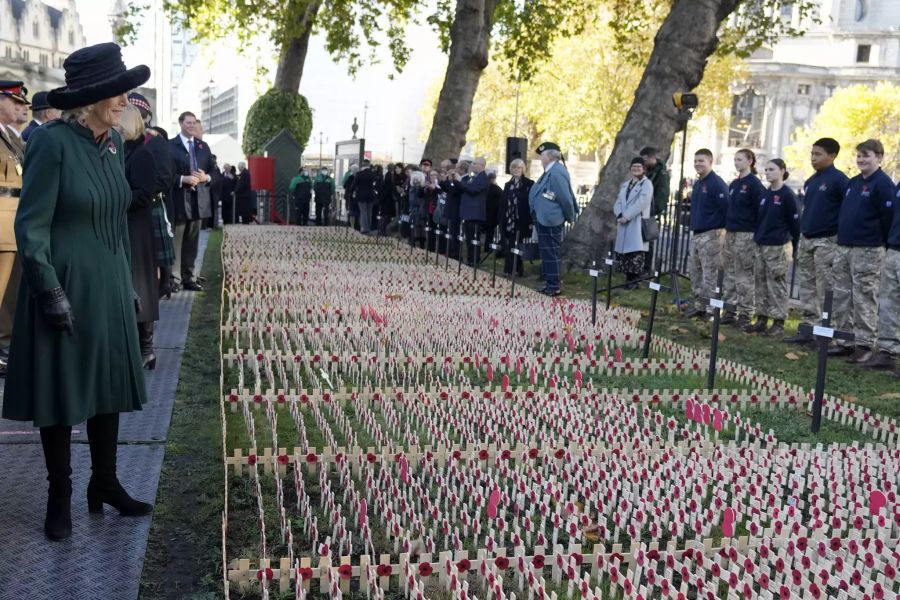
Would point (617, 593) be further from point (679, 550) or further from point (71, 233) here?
point (71, 233)

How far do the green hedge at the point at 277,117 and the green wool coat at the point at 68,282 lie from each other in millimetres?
29570

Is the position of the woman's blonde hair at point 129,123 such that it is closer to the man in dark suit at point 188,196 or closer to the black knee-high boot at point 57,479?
the black knee-high boot at point 57,479

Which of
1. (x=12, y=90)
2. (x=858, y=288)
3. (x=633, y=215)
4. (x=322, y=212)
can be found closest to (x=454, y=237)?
(x=633, y=215)

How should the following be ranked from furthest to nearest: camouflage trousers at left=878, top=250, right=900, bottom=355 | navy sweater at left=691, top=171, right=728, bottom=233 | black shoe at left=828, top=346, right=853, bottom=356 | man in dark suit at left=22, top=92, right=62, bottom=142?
navy sweater at left=691, top=171, right=728, bottom=233, black shoe at left=828, top=346, right=853, bottom=356, camouflage trousers at left=878, top=250, right=900, bottom=355, man in dark suit at left=22, top=92, right=62, bottom=142

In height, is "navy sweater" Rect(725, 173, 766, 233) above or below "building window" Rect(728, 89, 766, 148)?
below

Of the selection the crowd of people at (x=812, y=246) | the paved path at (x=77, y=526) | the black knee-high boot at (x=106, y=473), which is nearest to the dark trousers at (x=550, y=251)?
the crowd of people at (x=812, y=246)

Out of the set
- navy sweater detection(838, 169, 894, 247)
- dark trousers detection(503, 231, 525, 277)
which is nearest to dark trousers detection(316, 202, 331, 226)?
A: dark trousers detection(503, 231, 525, 277)

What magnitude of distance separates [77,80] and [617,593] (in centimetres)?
306

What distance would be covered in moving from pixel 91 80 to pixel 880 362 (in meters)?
7.92

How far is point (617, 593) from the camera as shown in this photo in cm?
389

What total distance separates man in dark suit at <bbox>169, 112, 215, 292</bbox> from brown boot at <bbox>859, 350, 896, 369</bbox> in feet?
22.3

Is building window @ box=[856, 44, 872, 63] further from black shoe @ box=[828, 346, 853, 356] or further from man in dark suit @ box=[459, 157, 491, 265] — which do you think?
black shoe @ box=[828, 346, 853, 356]

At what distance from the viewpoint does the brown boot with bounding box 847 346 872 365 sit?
958 centimetres

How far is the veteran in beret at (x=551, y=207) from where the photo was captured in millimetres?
13414
